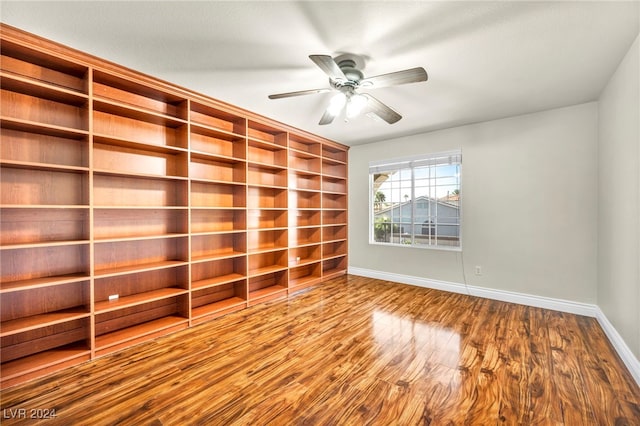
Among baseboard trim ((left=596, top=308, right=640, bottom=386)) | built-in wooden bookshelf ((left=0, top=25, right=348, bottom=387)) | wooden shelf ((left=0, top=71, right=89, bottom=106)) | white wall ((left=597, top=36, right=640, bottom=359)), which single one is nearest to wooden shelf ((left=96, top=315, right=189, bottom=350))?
built-in wooden bookshelf ((left=0, top=25, right=348, bottom=387))

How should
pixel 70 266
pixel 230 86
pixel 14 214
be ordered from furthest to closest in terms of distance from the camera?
pixel 230 86
pixel 70 266
pixel 14 214

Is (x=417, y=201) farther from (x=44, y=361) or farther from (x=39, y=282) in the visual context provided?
(x=44, y=361)

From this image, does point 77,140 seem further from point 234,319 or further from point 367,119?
point 367,119

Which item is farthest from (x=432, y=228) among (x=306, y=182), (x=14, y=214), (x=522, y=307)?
(x=14, y=214)

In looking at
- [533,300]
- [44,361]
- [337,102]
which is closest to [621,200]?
[533,300]

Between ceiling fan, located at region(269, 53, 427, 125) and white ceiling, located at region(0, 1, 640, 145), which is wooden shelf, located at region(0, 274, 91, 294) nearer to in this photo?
white ceiling, located at region(0, 1, 640, 145)

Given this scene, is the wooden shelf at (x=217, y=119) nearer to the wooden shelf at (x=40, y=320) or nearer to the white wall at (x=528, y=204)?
the wooden shelf at (x=40, y=320)

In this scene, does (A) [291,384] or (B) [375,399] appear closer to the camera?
(B) [375,399]

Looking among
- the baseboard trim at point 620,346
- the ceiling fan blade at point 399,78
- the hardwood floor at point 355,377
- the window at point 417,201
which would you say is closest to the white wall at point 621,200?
the baseboard trim at point 620,346

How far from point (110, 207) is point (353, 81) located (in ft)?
7.86

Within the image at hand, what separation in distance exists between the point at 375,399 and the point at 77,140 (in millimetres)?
3236

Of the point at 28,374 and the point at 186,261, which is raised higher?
the point at 186,261

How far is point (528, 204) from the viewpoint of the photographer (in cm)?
352

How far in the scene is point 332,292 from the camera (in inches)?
164
